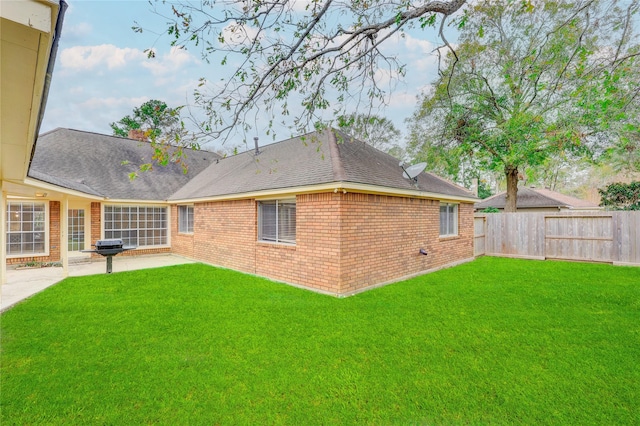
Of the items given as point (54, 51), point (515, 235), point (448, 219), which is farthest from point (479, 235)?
point (54, 51)

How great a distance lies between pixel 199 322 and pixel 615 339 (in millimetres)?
6595

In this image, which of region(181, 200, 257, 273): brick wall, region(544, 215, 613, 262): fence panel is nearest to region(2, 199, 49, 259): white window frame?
region(181, 200, 257, 273): brick wall

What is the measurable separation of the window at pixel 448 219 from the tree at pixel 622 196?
9743 millimetres

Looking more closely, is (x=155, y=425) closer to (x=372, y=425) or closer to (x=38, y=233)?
(x=372, y=425)

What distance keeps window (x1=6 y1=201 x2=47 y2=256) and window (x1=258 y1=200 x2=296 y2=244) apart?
8910 millimetres

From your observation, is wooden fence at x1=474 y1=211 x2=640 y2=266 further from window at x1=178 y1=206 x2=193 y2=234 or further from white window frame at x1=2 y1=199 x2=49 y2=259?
white window frame at x1=2 y1=199 x2=49 y2=259

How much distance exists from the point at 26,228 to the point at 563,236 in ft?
67.9

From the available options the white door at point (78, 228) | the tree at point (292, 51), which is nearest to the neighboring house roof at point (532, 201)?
the tree at point (292, 51)

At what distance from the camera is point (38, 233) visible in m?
10.7

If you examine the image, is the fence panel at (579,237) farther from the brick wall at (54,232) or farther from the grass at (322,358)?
the brick wall at (54,232)

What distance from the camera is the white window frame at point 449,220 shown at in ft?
34.8

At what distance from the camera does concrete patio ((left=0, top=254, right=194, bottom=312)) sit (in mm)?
6676

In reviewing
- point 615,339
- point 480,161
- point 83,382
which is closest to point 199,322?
point 83,382

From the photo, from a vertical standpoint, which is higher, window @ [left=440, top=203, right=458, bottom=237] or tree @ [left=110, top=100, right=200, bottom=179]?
tree @ [left=110, top=100, right=200, bottom=179]
